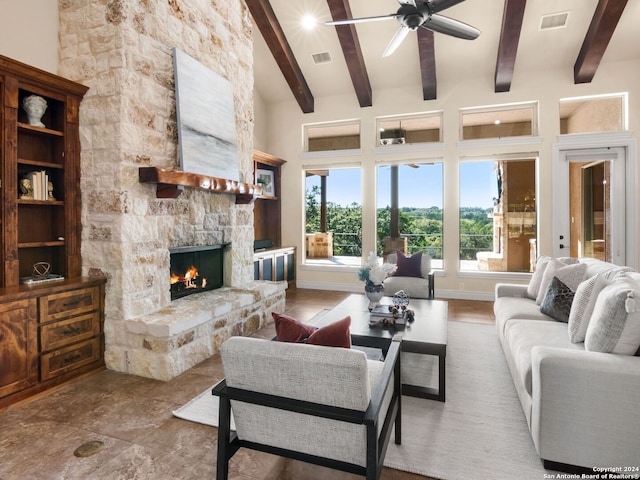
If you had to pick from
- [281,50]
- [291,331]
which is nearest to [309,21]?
[281,50]

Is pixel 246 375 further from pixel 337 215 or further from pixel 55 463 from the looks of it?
pixel 337 215

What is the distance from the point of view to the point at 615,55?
548cm

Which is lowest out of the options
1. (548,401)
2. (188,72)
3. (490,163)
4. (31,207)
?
(548,401)

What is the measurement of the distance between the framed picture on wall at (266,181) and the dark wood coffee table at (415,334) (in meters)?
3.87

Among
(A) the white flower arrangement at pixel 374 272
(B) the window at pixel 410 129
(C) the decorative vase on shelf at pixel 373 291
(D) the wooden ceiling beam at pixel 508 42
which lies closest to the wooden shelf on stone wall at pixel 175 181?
(A) the white flower arrangement at pixel 374 272

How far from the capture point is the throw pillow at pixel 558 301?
306 cm

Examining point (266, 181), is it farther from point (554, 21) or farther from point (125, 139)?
point (554, 21)

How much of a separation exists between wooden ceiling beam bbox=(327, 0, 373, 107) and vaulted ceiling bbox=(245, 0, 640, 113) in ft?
0.04

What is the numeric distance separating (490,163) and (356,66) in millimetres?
2871

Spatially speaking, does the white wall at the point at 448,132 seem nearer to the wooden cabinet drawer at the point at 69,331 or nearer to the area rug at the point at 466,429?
the area rug at the point at 466,429

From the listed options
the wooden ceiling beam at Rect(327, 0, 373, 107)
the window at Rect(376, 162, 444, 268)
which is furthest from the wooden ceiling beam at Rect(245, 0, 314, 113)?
the window at Rect(376, 162, 444, 268)

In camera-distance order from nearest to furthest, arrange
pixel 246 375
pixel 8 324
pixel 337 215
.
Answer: pixel 246 375 < pixel 8 324 < pixel 337 215

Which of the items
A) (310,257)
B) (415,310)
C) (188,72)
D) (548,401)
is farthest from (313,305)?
(548,401)

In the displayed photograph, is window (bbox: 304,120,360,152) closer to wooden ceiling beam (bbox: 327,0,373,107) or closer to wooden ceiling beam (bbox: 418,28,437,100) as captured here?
wooden ceiling beam (bbox: 327,0,373,107)
